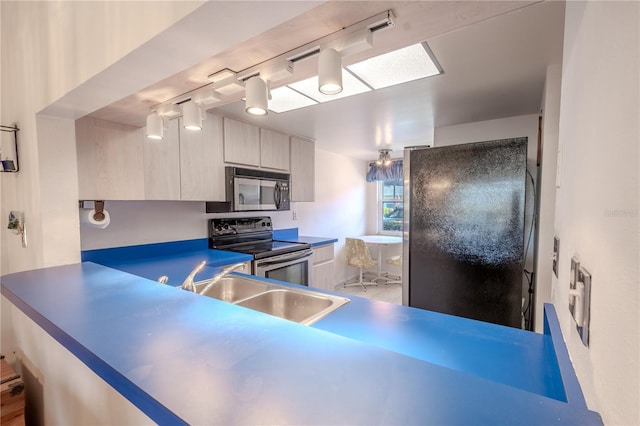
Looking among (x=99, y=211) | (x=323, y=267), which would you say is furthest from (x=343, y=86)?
(x=323, y=267)

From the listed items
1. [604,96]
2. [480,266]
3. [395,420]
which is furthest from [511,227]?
[395,420]

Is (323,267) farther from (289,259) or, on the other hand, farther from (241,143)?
(241,143)

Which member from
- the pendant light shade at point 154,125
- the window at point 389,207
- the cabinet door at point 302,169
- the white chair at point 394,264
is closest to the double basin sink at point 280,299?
the pendant light shade at point 154,125

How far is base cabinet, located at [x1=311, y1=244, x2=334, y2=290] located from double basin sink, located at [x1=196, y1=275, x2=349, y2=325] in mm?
1627

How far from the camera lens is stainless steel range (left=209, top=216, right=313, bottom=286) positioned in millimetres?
2605

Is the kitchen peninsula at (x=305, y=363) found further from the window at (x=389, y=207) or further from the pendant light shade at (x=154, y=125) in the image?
the window at (x=389, y=207)

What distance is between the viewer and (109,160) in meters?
1.91

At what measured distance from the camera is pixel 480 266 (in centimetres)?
194

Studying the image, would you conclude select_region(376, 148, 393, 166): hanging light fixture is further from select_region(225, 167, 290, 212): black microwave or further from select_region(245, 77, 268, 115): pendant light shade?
select_region(245, 77, 268, 115): pendant light shade

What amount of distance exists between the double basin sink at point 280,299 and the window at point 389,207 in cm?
416

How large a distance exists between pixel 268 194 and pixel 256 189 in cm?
18

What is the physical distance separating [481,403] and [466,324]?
0.62 meters

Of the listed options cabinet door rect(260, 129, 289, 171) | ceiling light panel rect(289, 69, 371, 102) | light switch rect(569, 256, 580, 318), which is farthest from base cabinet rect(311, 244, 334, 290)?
light switch rect(569, 256, 580, 318)

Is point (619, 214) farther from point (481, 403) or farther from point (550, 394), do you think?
point (550, 394)
